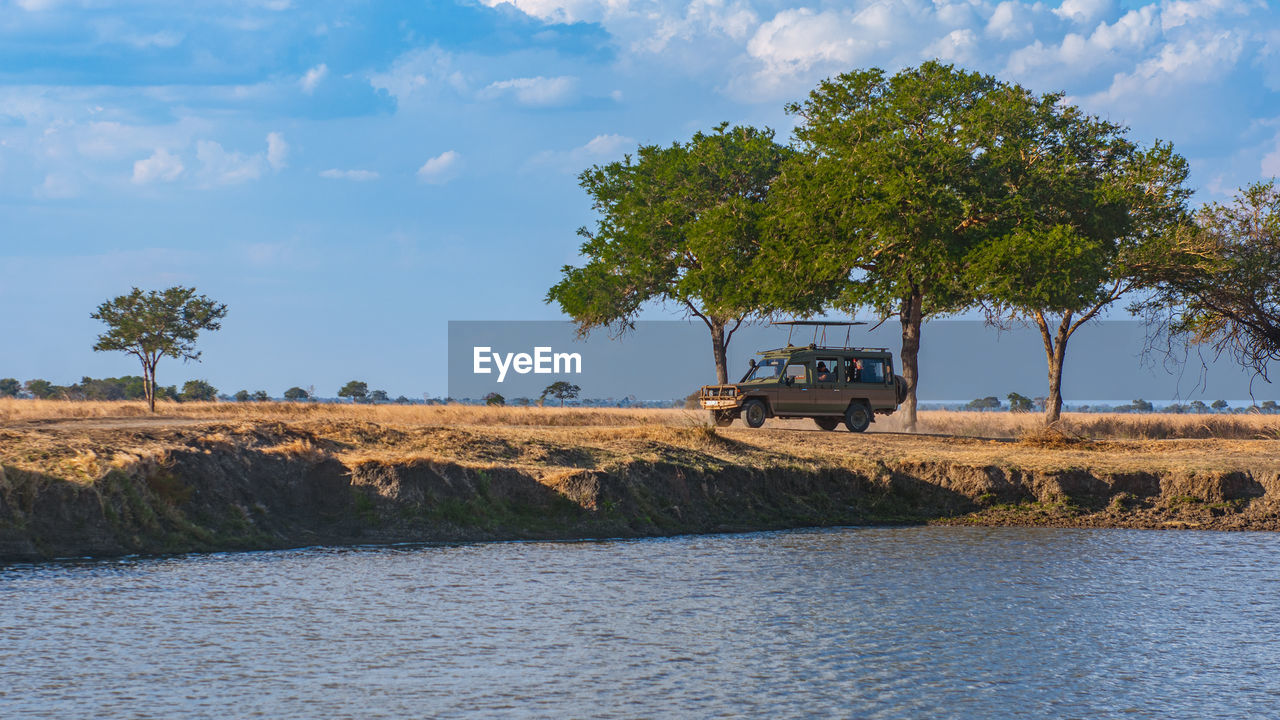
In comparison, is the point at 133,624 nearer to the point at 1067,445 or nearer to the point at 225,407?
the point at 1067,445

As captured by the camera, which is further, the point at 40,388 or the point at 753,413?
the point at 40,388

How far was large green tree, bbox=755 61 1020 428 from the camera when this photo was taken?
35.5 metres

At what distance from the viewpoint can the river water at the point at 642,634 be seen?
905 centimetres

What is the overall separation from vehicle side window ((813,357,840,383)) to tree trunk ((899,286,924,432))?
16.2ft

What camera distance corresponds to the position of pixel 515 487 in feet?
65.6

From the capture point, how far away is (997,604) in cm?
1316

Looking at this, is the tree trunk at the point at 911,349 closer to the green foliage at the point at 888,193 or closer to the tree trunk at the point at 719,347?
the green foliage at the point at 888,193

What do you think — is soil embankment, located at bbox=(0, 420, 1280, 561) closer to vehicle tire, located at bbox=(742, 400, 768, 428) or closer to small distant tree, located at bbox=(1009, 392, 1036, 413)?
vehicle tire, located at bbox=(742, 400, 768, 428)

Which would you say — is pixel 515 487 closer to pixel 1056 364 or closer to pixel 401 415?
pixel 401 415

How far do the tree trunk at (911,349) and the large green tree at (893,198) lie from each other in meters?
0.04

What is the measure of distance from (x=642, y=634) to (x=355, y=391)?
103 metres

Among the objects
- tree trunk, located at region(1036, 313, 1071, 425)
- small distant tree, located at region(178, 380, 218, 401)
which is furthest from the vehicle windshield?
small distant tree, located at region(178, 380, 218, 401)

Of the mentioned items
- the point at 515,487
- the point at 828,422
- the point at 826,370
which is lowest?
the point at 515,487

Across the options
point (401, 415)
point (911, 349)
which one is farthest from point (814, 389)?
point (401, 415)
